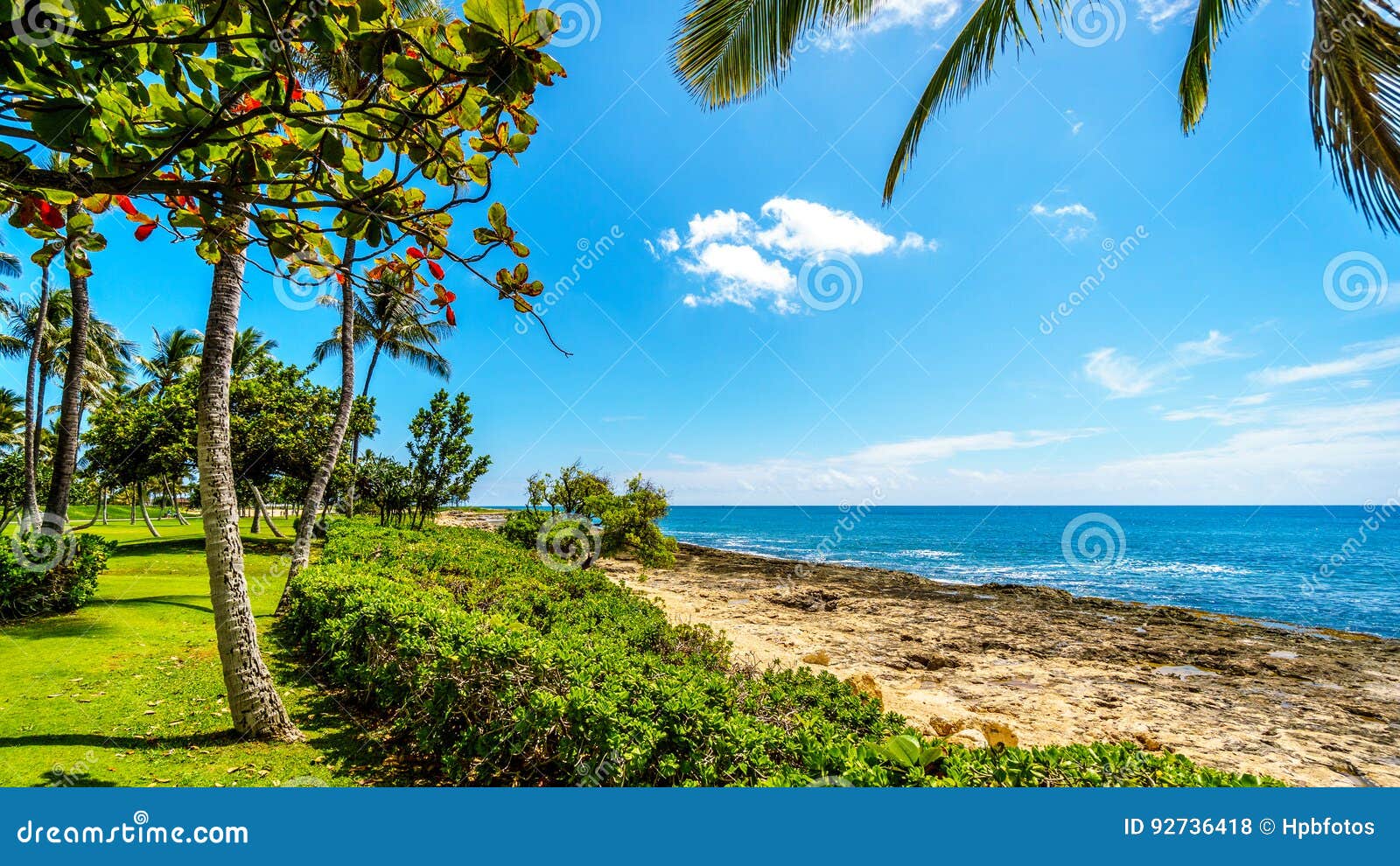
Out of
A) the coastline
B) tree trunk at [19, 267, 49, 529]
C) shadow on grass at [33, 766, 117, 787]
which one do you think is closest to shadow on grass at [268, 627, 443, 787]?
shadow on grass at [33, 766, 117, 787]

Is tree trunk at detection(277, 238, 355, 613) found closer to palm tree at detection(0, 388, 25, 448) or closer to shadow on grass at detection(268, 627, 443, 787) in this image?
shadow on grass at detection(268, 627, 443, 787)

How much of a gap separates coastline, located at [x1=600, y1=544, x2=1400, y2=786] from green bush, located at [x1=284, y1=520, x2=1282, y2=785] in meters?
2.76

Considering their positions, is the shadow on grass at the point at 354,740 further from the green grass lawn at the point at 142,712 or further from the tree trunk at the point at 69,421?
the tree trunk at the point at 69,421

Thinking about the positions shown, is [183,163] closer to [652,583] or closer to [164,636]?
[164,636]

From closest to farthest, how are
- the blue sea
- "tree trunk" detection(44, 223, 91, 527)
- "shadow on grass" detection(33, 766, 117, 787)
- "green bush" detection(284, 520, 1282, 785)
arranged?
"green bush" detection(284, 520, 1282, 785) → "shadow on grass" detection(33, 766, 117, 787) → "tree trunk" detection(44, 223, 91, 527) → the blue sea

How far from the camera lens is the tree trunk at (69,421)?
9.45 m

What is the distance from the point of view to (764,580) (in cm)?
2181

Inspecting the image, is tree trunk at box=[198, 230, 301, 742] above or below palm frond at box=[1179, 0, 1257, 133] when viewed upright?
below

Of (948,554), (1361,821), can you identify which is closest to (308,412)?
(1361,821)

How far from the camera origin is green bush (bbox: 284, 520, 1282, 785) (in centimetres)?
258

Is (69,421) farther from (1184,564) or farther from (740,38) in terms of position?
(1184,564)

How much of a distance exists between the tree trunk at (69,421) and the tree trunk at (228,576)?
788 cm

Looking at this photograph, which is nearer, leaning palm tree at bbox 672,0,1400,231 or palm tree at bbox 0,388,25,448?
leaning palm tree at bbox 672,0,1400,231

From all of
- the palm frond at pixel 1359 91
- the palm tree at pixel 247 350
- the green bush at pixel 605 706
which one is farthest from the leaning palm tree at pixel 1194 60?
the palm tree at pixel 247 350
